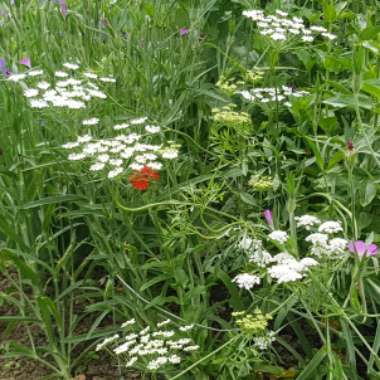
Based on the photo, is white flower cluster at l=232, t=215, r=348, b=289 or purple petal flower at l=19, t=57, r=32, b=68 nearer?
white flower cluster at l=232, t=215, r=348, b=289

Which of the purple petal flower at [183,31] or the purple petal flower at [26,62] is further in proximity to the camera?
the purple petal flower at [183,31]

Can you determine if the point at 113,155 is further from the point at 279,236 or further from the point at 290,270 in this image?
the point at 290,270

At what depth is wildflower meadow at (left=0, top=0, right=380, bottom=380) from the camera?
6.44ft

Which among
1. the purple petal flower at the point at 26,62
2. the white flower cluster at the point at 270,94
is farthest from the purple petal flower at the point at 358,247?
the purple petal flower at the point at 26,62

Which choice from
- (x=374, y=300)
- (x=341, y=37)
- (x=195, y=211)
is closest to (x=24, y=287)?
(x=195, y=211)

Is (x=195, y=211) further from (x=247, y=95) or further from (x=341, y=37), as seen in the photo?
(x=341, y=37)

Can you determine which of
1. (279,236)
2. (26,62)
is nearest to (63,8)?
(26,62)

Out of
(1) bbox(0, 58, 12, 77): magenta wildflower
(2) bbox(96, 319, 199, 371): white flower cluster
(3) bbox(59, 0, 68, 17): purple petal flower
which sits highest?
(3) bbox(59, 0, 68, 17): purple petal flower

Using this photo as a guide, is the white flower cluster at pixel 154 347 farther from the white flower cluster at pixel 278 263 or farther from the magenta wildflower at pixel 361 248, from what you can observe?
the magenta wildflower at pixel 361 248

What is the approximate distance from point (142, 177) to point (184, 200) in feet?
1.26

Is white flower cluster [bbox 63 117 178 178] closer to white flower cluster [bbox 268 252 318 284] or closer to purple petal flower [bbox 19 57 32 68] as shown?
white flower cluster [bbox 268 252 318 284]

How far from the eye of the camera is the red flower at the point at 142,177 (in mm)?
1968

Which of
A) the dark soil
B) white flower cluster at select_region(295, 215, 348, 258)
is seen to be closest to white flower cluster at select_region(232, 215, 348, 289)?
white flower cluster at select_region(295, 215, 348, 258)

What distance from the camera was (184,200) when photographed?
7.70 ft
